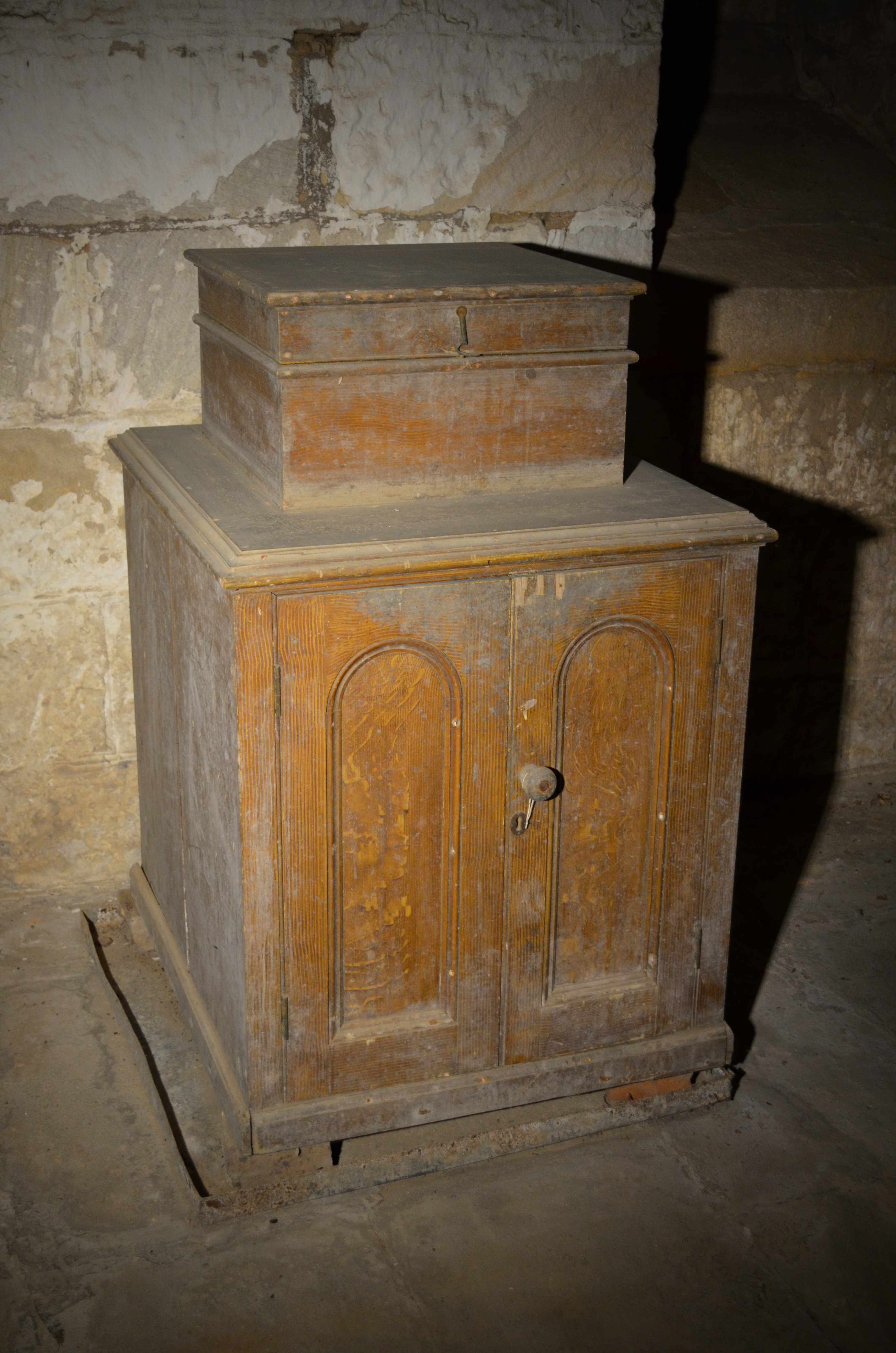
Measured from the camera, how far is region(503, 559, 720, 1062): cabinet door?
234 cm

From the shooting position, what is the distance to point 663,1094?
2707mm

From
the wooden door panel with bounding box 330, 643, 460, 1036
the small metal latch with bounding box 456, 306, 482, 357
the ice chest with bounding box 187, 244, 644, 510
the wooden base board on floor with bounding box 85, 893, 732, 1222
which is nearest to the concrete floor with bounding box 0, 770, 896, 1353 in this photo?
the wooden base board on floor with bounding box 85, 893, 732, 1222

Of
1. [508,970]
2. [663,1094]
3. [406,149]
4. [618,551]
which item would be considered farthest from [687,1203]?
[406,149]

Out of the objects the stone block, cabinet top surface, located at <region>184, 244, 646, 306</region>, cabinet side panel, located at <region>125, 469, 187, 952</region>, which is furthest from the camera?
Answer: the stone block

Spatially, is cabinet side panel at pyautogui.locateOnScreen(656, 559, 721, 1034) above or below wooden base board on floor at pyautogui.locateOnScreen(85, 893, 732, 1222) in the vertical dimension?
above

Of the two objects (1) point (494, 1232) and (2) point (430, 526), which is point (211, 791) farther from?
(1) point (494, 1232)

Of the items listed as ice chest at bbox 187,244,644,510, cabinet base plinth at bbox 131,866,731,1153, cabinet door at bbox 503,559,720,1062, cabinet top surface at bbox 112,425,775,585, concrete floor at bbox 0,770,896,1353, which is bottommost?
concrete floor at bbox 0,770,896,1353

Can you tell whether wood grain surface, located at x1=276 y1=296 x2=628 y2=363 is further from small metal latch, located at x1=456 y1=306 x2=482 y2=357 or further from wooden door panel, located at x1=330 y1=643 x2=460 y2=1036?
wooden door panel, located at x1=330 y1=643 x2=460 y2=1036

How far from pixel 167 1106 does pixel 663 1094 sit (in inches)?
38.4

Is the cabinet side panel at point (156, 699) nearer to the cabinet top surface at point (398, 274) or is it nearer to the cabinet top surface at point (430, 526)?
the cabinet top surface at point (430, 526)

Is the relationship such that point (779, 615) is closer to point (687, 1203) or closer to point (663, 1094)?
point (663, 1094)

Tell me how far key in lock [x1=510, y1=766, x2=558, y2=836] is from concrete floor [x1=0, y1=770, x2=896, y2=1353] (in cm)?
69

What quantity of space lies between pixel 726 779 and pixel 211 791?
942mm

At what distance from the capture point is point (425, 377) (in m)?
2.33
